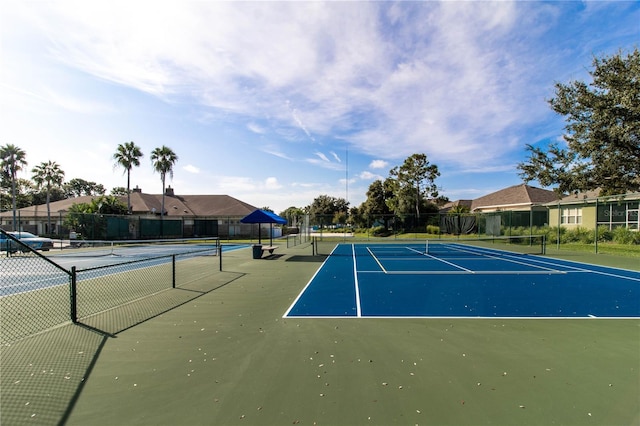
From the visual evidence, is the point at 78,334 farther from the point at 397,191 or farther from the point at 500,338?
the point at 397,191

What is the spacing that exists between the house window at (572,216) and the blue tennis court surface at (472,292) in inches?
717

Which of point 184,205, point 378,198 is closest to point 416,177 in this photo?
point 378,198

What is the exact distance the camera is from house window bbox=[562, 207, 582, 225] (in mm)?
28061

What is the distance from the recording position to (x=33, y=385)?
377 centimetres

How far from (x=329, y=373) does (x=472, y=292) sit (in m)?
6.41

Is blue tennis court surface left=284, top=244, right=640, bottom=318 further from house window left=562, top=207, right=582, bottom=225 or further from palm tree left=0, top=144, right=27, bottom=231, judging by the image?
palm tree left=0, top=144, right=27, bottom=231

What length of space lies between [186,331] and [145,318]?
4.60ft

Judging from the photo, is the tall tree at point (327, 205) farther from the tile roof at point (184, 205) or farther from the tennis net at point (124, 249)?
the tennis net at point (124, 249)

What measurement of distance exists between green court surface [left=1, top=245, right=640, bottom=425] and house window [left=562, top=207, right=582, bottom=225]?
91.4 feet

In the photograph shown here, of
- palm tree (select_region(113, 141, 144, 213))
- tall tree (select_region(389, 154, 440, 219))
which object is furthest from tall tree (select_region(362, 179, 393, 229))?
palm tree (select_region(113, 141, 144, 213))

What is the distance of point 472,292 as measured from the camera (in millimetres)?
8883

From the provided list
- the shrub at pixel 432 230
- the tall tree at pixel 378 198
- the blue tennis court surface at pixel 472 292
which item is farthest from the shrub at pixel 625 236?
the tall tree at pixel 378 198

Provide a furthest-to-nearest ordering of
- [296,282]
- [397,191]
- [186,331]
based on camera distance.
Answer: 1. [397,191]
2. [296,282]
3. [186,331]

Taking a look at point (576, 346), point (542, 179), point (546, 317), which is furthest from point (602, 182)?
point (576, 346)
